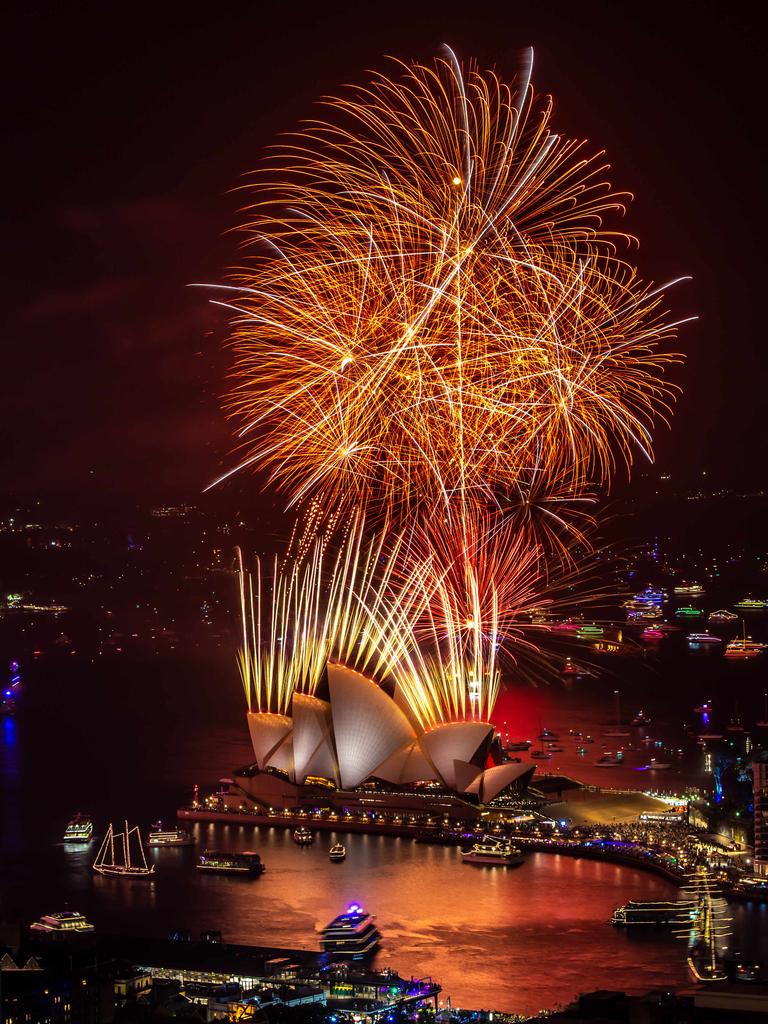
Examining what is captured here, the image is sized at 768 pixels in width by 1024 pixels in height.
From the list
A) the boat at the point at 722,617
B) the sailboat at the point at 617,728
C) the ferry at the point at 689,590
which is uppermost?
the ferry at the point at 689,590

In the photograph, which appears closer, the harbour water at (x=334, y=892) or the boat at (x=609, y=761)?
the harbour water at (x=334, y=892)

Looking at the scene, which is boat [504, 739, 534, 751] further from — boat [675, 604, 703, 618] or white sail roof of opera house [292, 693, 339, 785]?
boat [675, 604, 703, 618]

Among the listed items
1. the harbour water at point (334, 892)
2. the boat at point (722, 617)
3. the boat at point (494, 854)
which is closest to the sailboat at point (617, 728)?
the harbour water at point (334, 892)

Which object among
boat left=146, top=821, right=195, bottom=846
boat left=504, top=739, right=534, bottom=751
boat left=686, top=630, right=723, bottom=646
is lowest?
Answer: boat left=146, top=821, right=195, bottom=846

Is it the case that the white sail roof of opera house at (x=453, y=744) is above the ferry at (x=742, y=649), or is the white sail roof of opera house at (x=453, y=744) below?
below

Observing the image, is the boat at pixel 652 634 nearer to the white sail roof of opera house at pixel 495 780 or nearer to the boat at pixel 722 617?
the boat at pixel 722 617

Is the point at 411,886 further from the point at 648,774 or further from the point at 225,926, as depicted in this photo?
the point at 648,774

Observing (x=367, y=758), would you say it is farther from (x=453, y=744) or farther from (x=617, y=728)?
(x=617, y=728)

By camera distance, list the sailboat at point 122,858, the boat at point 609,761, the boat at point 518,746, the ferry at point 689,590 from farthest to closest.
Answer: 1. the ferry at point 689,590
2. the boat at point 518,746
3. the boat at point 609,761
4. the sailboat at point 122,858

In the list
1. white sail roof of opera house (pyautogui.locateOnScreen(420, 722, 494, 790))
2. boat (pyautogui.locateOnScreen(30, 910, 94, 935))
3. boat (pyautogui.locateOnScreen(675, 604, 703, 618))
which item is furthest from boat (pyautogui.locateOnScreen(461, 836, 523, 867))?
boat (pyautogui.locateOnScreen(675, 604, 703, 618))
